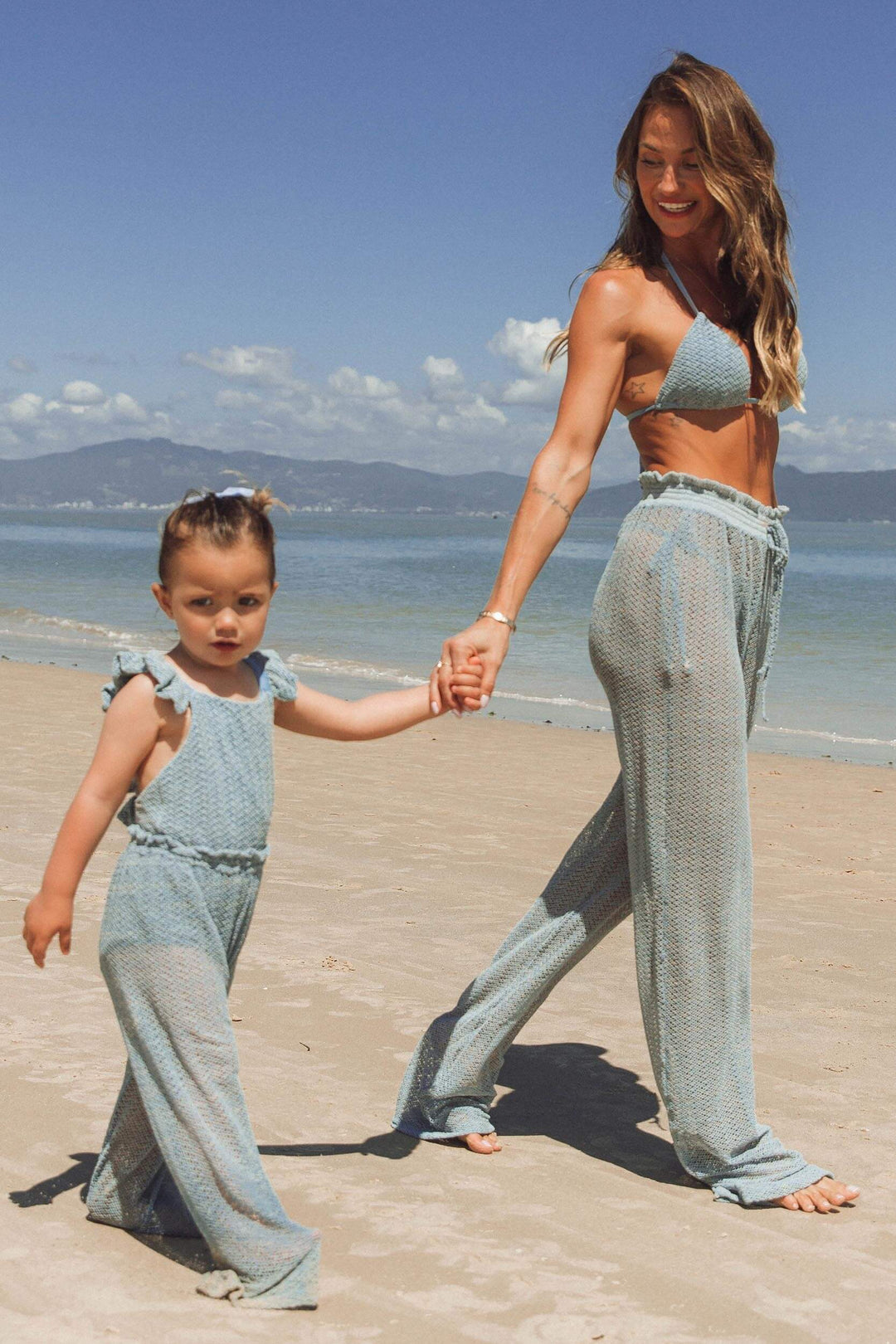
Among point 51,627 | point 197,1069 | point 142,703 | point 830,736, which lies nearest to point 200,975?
point 197,1069

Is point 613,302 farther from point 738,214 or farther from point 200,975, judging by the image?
point 200,975

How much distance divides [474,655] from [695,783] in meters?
0.56

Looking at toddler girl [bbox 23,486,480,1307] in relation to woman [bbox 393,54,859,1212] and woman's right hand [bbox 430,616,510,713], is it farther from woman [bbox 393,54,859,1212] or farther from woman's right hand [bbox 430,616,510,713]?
woman [bbox 393,54,859,1212]

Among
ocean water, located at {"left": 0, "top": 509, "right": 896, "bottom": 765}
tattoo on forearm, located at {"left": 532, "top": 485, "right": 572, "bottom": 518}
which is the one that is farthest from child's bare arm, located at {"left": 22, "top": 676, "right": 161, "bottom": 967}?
ocean water, located at {"left": 0, "top": 509, "right": 896, "bottom": 765}

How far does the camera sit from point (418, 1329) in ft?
7.56

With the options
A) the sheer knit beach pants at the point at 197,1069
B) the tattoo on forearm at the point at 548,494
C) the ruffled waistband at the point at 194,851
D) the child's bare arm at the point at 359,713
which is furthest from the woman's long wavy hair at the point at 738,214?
the sheer knit beach pants at the point at 197,1069

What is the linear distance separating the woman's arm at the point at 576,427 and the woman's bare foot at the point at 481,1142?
3.78 ft

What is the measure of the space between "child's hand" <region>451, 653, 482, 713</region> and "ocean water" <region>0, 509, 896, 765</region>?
9671 millimetres

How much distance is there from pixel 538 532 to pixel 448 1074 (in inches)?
50.4

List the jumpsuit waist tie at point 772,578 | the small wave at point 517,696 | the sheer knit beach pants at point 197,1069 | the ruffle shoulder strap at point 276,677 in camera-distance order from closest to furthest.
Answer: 1. the sheer knit beach pants at point 197,1069
2. the ruffle shoulder strap at point 276,677
3. the jumpsuit waist tie at point 772,578
4. the small wave at point 517,696

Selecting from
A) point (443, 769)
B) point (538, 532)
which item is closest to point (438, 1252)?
point (538, 532)

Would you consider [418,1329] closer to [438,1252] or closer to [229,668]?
[438,1252]

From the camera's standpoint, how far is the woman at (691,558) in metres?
2.86

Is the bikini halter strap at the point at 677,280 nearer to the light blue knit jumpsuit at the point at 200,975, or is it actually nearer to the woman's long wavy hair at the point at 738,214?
the woman's long wavy hair at the point at 738,214
